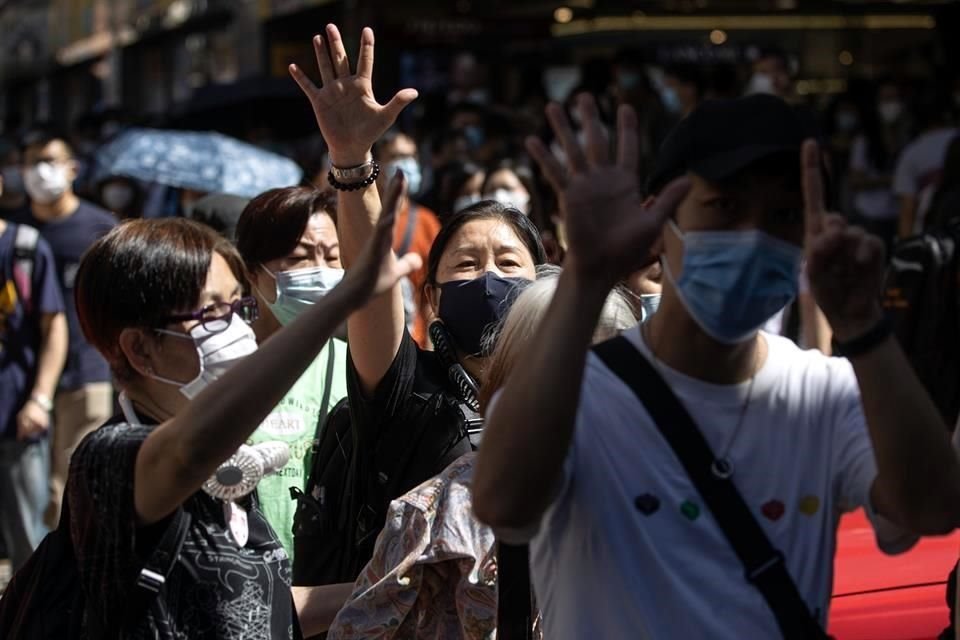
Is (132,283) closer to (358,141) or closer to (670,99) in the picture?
(358,141)

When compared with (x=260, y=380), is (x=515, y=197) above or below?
below

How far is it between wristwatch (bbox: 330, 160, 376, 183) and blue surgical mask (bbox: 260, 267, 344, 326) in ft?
3.45

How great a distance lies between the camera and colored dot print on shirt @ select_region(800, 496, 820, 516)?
251 centimetres

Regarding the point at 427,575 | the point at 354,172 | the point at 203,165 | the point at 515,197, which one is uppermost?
the point at 354,172

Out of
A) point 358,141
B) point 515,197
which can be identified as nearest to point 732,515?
point 358,141

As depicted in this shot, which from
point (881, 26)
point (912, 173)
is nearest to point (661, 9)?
point (881, 26)

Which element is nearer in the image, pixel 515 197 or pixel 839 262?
pixel 839 262

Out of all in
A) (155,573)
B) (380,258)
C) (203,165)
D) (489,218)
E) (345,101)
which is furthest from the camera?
(203,165)

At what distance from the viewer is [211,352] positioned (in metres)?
3.12

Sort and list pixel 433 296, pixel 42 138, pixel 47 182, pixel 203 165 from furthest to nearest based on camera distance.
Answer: pixel 42 138
pixel 203 165
pixel 47 182
pixel 433 296

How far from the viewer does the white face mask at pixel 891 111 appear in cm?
1306

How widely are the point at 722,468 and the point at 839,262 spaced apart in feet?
1.21

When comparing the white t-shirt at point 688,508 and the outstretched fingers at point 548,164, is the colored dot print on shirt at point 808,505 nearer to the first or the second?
the white t-shirt at point 688,508

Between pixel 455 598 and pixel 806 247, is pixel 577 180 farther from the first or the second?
pixel 455 598
